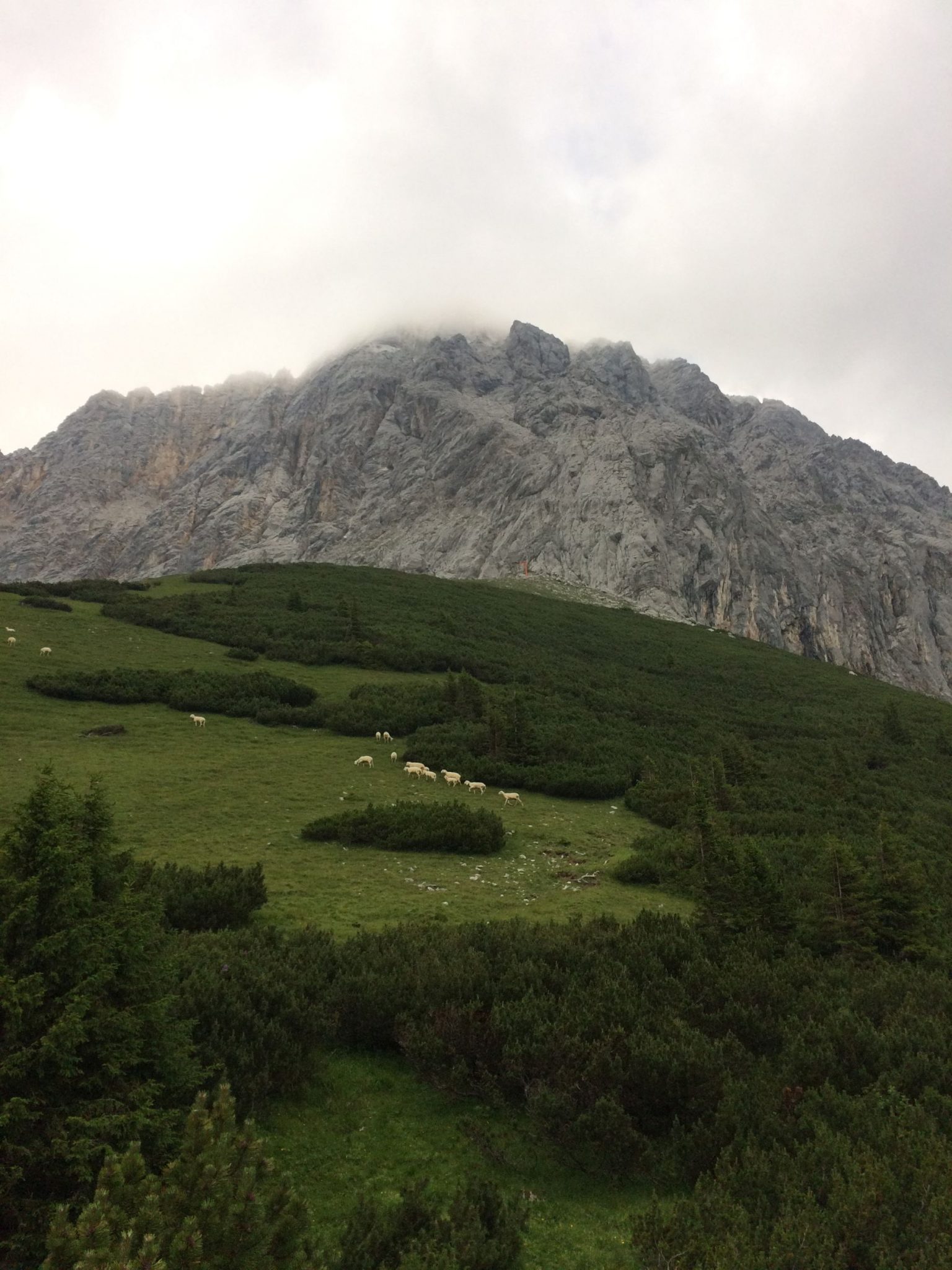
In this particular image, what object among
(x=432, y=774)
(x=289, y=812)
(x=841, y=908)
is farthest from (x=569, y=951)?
(x=432, y=774)

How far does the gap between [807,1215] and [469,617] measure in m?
57.6

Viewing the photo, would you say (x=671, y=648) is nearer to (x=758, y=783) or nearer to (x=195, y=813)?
(x=758, y=783)

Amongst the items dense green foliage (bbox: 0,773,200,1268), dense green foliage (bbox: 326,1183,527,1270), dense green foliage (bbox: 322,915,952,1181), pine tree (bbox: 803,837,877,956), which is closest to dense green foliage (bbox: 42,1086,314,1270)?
dense green foliage (bbox: 326,1183,527,1270)

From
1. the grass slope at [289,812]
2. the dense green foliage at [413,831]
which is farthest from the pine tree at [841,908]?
the dense green foliage at [413,831]

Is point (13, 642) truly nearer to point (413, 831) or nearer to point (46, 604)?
point (46, 604)

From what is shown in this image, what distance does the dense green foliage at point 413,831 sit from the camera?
19.8 meters

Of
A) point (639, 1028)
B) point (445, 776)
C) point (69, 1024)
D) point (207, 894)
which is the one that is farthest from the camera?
point (445, 776)

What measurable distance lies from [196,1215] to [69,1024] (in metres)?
2.27

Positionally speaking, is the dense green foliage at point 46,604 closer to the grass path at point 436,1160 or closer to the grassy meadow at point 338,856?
the grassy meadow at point 338,856

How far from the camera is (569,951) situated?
11820 mm

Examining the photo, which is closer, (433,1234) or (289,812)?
(433,1234)

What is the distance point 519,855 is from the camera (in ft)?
65.8

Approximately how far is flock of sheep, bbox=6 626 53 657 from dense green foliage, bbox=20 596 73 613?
8664 millimetres

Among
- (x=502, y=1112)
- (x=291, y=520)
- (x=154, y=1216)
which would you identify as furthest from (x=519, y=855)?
(x=291, y=520)
